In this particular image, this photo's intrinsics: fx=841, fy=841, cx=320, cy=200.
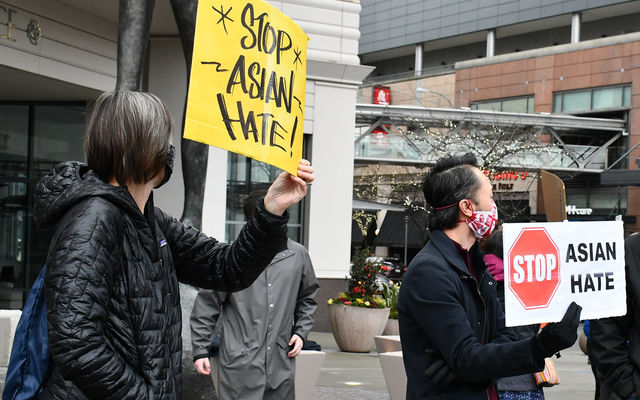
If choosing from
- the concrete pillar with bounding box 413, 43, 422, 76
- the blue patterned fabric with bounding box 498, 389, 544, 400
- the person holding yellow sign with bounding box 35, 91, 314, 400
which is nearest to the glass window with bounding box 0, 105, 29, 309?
the blue patterned fabric with bounding box 498, 389, 544, 400

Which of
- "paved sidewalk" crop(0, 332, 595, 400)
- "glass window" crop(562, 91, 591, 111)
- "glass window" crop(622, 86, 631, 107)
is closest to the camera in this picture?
"paved sidewalk" crop(0, 332, 595, 400)

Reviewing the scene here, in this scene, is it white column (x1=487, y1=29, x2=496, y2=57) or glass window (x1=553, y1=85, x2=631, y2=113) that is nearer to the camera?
glass window (x1=553, y1=85, x2=631, y2=113)

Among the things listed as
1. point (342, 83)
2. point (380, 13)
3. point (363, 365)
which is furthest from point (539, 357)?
point (380, 13)

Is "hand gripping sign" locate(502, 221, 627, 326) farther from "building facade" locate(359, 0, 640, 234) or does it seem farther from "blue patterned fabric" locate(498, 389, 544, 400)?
"building facade" locate(359, 0, 640, 234)

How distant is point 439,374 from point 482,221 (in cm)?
65

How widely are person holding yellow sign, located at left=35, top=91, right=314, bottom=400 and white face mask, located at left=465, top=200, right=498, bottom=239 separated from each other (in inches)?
51.7

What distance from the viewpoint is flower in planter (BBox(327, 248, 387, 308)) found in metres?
13.8

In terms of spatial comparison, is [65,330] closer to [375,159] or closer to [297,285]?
[297,285]

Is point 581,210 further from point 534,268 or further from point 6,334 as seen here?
point 534,268

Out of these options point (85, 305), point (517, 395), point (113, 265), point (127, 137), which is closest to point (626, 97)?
point (517, 395)

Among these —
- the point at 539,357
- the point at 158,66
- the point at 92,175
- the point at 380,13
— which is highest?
the point at 380,13

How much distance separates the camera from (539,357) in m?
2.81

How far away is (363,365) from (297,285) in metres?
7.01

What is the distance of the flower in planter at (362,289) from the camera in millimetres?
13797
